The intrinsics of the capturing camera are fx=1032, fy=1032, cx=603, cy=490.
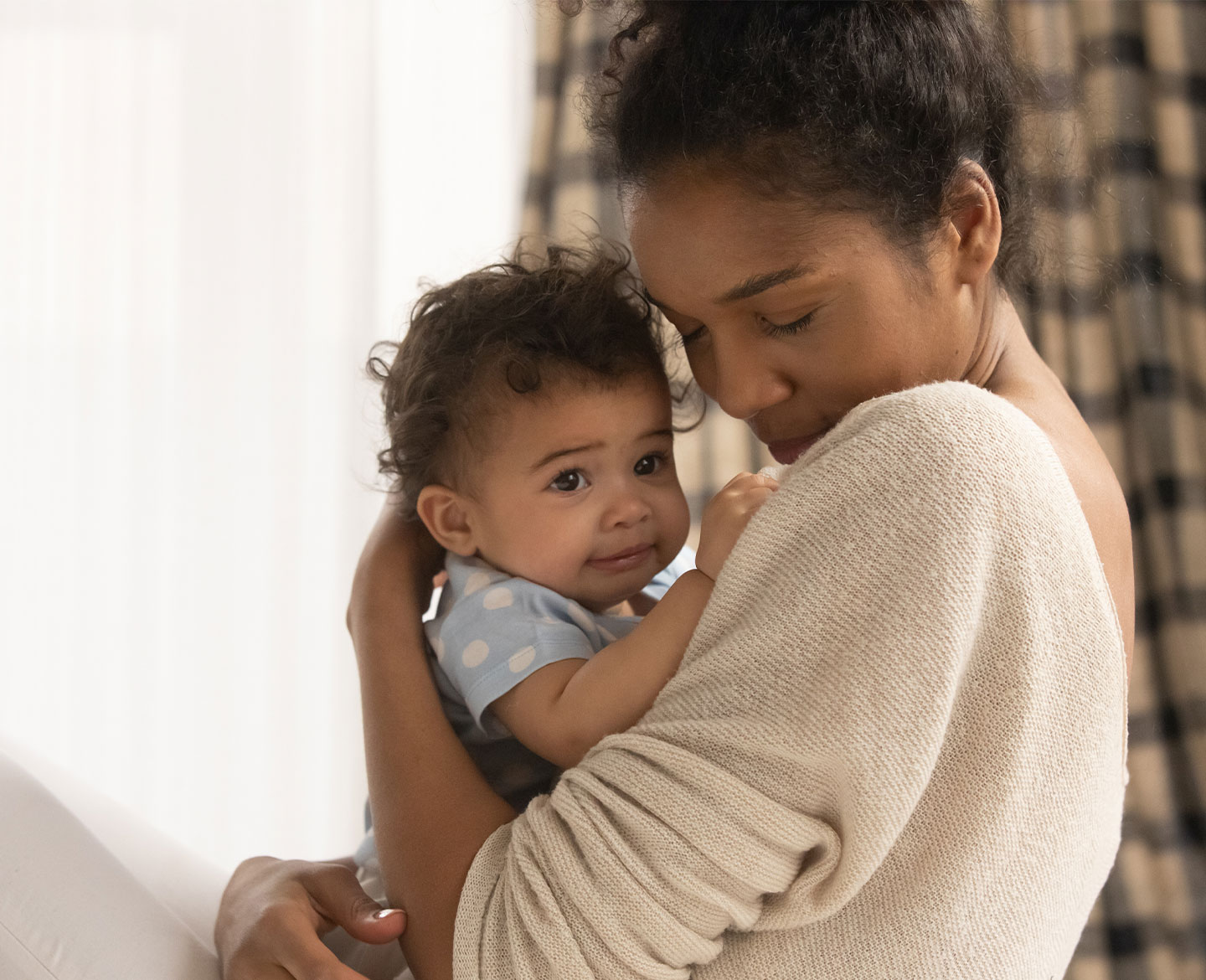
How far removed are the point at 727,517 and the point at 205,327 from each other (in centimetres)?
211

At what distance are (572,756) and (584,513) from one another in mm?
290

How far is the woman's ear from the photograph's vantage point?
3.26 ft

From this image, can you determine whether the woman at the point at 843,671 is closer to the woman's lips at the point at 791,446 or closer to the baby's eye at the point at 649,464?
the woman's lips at the point at 791,446

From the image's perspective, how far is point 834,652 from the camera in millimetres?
728

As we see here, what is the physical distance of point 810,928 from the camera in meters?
0.77

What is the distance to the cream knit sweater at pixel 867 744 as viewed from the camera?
2.35 feet

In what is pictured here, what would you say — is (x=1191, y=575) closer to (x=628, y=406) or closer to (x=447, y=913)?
(x=628, y=406)

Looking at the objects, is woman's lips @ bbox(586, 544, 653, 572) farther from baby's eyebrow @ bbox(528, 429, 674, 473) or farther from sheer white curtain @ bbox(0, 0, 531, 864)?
sheer white curtain @ bbox(0, 0, 531, 864)

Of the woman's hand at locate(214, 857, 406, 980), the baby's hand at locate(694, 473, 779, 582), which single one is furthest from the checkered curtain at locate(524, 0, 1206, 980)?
the woman's hand at locate(214, 857, 406, 980)

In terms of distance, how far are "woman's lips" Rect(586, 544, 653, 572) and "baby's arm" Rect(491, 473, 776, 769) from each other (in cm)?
21

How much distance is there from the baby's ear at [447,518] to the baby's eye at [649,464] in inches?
8.2

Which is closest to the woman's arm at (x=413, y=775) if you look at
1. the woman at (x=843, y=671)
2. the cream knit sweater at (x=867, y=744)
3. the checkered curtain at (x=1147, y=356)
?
the woman at (x=843, y=671)

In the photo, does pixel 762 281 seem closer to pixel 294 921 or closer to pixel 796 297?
pixel 796 297

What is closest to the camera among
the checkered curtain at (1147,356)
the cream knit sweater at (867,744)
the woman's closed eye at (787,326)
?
the cream knit sweater at (867,744)
